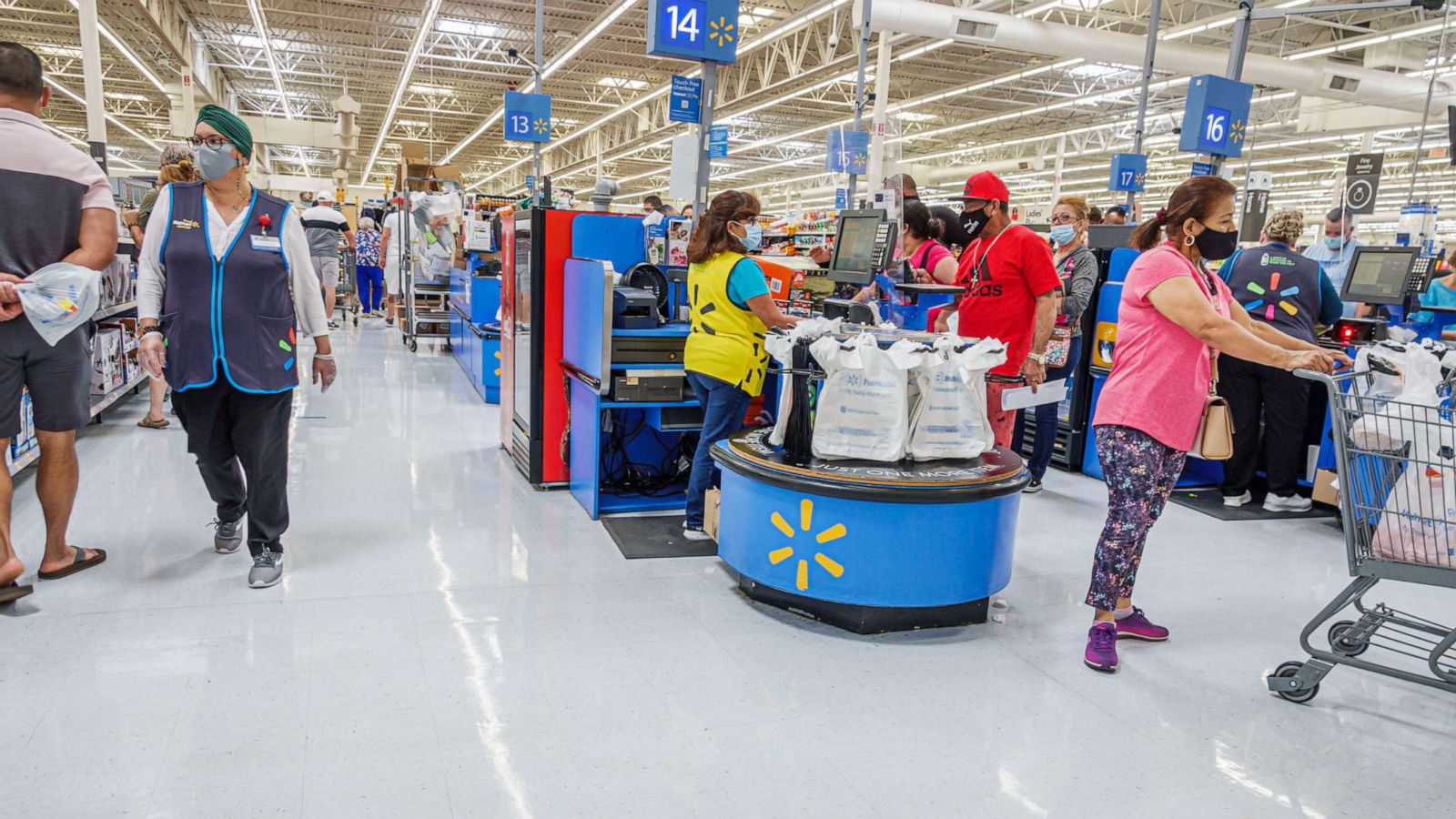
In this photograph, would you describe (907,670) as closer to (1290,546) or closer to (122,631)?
(122,631)

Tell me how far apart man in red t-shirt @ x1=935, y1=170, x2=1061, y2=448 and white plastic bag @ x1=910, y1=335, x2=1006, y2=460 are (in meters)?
0.85

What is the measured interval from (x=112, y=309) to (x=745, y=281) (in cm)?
426

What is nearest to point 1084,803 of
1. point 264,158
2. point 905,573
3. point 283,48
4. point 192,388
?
point 905,573

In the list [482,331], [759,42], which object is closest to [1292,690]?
[482,331]

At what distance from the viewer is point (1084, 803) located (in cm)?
204

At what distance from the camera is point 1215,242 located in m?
2.65

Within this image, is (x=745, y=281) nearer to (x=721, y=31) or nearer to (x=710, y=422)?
(x=710, y=422)

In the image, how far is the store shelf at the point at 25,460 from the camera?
382 centimetres

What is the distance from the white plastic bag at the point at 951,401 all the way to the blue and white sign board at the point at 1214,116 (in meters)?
4.44

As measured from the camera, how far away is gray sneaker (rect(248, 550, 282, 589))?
3078 millimetres

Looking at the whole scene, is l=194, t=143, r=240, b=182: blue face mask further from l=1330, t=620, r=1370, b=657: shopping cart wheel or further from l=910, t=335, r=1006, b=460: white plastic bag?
l=1330, t=620, r=1370, b=657: shopping cart wheel

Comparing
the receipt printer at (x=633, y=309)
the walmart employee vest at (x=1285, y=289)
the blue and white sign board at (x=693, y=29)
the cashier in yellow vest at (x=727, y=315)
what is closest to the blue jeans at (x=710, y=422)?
the cashier in yellow vest at (x=727, y=315)

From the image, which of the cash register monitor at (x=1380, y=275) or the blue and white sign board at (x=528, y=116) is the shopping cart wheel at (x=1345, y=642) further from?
the blue and white sign board at (x=528, y=116)

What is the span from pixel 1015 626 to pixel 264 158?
2716cm
